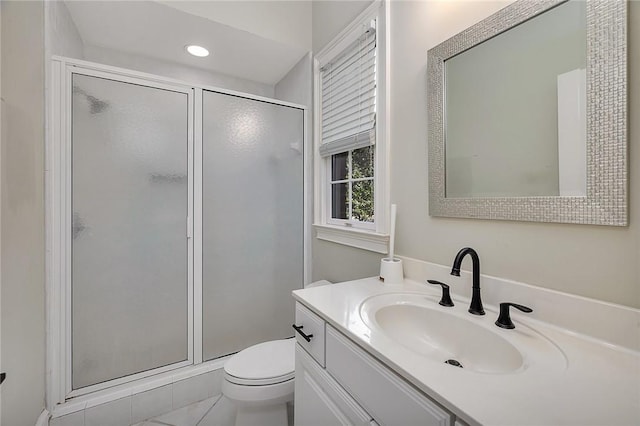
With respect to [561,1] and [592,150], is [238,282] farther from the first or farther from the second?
[561,1]

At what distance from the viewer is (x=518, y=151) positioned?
2.92 ft

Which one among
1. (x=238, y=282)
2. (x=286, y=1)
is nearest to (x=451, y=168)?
(x=238, y=282)

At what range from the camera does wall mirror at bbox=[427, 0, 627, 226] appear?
695 mm

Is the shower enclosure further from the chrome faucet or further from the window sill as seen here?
the chrome faucet

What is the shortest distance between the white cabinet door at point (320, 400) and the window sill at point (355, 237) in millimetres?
618

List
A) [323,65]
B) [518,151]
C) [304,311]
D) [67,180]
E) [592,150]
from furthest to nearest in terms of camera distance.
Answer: [323,65] < [67,180] < [304,311] < [518,151] < [592,150]

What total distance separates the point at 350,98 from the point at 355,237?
2.72 feet

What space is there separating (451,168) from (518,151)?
23 centimetres

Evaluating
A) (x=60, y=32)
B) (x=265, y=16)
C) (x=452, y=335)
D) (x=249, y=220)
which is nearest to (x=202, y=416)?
(x=249, y=220)

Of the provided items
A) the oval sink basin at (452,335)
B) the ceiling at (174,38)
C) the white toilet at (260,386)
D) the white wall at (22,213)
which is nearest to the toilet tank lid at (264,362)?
the white toilet at (260,386)

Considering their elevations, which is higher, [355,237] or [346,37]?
[346,37]

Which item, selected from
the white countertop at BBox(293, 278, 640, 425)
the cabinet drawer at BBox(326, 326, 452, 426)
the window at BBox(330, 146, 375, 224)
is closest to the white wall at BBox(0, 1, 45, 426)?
the cabinet drawer at BBox(326, 326, 452, 426)

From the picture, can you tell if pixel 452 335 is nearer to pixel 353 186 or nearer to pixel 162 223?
pixel 353 186

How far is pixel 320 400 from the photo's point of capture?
2.98 ft
